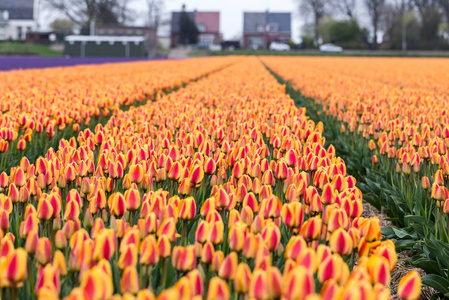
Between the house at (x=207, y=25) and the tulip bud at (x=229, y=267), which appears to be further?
the house at (x=207, y=25)

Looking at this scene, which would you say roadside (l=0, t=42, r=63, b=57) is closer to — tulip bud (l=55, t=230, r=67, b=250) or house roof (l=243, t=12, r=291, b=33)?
tulip bud (l=55, t=230, r=67, b=250)

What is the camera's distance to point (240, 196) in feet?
7.96

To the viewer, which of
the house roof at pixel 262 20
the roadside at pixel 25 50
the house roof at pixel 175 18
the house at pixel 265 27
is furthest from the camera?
the house roof at pixel 262 20

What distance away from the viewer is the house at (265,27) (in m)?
102

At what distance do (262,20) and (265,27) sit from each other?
1.87 m

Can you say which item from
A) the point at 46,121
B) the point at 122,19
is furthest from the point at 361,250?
the point at 122,19

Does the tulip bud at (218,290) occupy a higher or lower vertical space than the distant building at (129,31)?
lower

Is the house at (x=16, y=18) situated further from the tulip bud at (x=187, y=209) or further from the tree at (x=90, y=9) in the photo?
the tulip bud at (x=187, y=209)

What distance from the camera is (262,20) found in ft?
341

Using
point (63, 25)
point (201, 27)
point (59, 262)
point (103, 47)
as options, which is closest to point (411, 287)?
point (59, 262)

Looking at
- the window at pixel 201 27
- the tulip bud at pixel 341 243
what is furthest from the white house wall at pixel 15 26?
the tulip bud at pixel 341 243

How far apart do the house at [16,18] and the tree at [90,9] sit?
18.5 meters

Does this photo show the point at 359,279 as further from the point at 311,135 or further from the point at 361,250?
the point at 311,135

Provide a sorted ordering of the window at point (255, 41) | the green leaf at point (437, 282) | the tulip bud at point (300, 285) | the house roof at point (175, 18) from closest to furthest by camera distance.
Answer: the tulip bud at point (300, 285) < the green leaf at point (437, 282) < the house roof at point (175, 18) < the window at point (255, 41)
